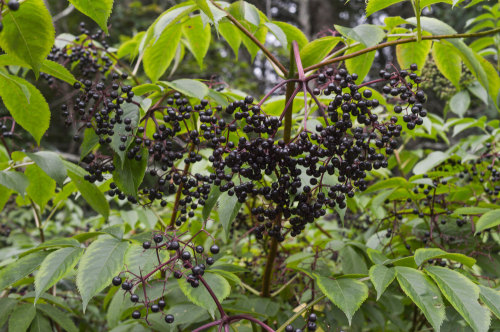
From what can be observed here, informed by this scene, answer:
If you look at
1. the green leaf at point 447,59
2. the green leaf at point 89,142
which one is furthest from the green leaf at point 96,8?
the green leaf at point 447,59

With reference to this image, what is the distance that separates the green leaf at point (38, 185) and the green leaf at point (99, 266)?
2.50ft

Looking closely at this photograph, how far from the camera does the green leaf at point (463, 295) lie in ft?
4.07

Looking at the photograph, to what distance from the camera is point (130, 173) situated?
1.60 metres

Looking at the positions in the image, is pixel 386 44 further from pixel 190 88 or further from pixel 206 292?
pixel 206 292

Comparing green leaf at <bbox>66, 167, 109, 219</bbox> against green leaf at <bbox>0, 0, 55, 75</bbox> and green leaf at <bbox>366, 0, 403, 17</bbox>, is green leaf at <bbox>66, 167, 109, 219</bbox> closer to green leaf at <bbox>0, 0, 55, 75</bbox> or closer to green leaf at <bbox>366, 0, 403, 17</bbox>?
green leaf at <bbox>0, 0, 55, 75</bbox>

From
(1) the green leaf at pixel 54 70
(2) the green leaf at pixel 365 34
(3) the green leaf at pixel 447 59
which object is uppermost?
(2) the green leaf at pixel 365 34

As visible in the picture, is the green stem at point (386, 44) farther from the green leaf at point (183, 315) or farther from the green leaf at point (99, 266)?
the green leaf at point (183, 315)

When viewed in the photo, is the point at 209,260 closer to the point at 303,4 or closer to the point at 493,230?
the point at 493,230

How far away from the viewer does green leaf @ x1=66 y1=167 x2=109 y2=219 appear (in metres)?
1.83

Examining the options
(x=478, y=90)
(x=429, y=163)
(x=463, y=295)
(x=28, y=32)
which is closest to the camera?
(x=28, y=32)

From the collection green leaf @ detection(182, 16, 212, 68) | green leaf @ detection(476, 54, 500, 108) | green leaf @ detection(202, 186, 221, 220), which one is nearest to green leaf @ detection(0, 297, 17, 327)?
green leaf @ detection(202, 186, 221, 220)

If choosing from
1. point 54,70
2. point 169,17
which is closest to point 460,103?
point 169,17

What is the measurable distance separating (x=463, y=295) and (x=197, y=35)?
1650 millimetres

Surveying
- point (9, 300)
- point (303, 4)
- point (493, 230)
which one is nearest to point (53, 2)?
point (303, 4)
